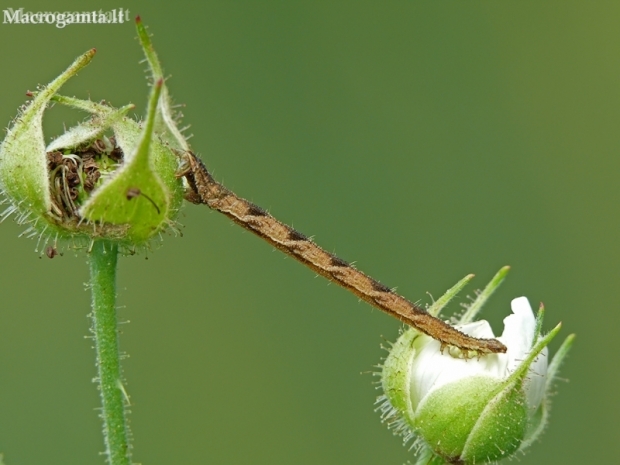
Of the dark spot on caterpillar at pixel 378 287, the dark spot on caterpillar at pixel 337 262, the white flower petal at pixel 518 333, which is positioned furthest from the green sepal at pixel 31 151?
the white flower petal at pixel 518 333

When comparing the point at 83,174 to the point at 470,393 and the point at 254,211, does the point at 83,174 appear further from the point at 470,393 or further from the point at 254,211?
the point at 470,393

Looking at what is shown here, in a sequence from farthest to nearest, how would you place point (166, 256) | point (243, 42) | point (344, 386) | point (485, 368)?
point (243, 42) < point (166, 256) < point (344, 386) < point (485, 368)

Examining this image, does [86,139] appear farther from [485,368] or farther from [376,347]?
[376,347]

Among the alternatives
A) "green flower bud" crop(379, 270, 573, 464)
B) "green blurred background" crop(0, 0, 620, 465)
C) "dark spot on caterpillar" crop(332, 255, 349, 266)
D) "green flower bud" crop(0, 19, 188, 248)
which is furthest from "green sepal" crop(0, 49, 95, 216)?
"green blurred background" crop(0, 0, 620, 465)

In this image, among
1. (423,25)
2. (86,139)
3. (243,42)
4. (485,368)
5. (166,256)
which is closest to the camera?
(86,139)

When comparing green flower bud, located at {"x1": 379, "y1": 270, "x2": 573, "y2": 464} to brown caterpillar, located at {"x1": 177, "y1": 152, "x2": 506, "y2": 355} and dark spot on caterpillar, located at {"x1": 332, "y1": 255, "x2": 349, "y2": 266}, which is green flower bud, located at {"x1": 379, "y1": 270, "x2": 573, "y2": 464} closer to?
brown caterpillar, located at {"x1": 177, "y1": 152, "x2": 506, "y2": 355}

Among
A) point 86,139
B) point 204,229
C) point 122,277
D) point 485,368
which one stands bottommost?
point 485,368

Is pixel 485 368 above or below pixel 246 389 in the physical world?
below

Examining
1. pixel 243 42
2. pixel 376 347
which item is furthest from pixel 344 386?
pixel 243 42
